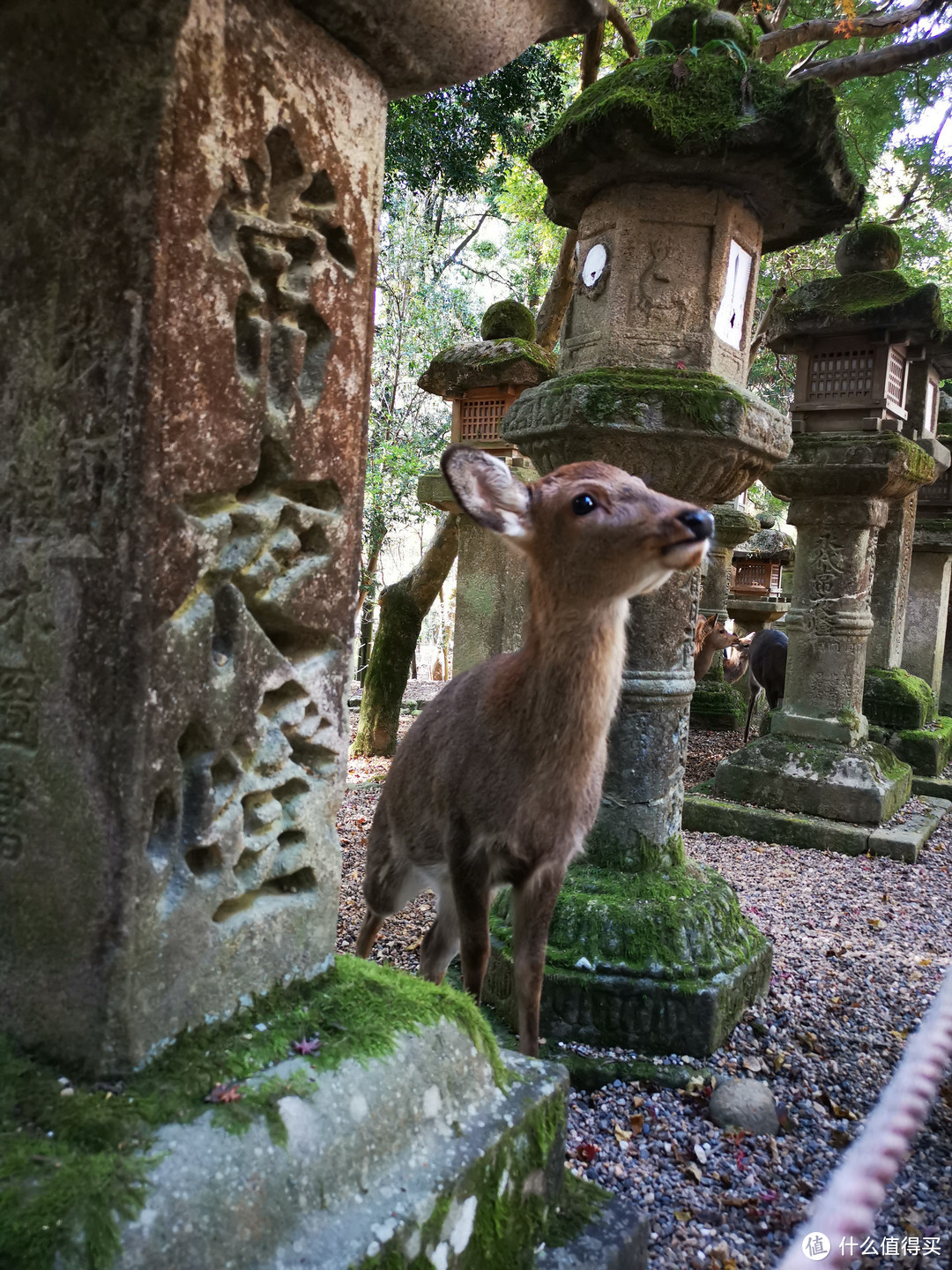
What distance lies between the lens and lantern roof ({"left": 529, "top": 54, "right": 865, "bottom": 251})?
340 cm

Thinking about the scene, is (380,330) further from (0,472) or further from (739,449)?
(0,472)

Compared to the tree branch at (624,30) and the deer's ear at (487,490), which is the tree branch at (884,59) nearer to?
the tree branch at (624,30)

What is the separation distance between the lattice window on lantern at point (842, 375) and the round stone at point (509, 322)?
250cm

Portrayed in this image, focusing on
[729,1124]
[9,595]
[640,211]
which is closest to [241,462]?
[9,595]

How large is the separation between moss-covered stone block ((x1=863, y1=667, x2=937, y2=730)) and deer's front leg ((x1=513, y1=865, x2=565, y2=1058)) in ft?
21.4

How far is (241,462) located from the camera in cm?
154

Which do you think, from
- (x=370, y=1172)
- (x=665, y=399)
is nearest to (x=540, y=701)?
(x=370, y=1172)

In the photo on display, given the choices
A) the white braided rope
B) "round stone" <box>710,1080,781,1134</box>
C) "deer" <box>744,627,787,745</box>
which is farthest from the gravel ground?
"deer" <box>744,627,787,745</box>

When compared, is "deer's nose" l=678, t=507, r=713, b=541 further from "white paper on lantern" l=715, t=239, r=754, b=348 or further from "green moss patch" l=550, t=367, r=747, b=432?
"white paper on lantern" l=715, t=239, r=754, b=348

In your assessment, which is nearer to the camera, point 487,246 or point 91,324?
point 91,324

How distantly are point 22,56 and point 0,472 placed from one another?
2.28ft

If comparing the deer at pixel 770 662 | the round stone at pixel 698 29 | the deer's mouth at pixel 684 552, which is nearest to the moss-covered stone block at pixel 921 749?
the deer at pixel 770 662

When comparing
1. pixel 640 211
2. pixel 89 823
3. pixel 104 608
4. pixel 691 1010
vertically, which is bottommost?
pixel 691 1010

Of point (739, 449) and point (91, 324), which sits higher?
point (739, 449)
